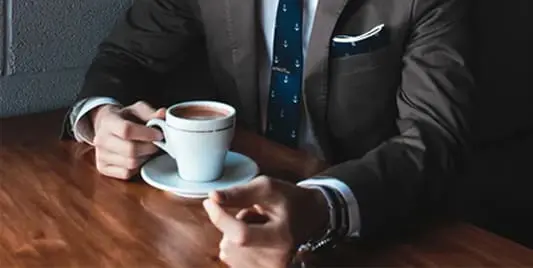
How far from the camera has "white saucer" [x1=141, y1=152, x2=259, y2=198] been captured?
1.03 m

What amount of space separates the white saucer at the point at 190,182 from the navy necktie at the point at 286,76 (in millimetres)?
214

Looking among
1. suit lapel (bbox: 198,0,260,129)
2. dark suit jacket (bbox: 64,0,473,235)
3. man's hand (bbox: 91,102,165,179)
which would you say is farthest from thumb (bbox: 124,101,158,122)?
suit lapel (bbox: 198,0,260,129)

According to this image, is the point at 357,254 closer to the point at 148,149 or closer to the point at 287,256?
the point at 287,256

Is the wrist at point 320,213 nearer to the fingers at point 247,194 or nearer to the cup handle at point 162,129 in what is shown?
the fingers at point 247,194

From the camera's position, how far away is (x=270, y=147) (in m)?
1.22

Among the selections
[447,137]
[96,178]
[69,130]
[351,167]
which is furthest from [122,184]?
[447,137]

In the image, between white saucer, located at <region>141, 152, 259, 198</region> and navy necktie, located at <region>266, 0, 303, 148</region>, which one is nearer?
white saucer, located at <region>141, 152, 259, 198</region>

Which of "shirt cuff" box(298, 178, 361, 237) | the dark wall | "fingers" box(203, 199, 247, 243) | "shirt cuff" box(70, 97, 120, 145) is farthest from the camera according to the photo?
the dark wall

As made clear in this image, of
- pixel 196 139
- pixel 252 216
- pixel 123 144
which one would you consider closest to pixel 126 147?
pixel 123 144

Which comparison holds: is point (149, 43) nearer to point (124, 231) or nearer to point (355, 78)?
point (355, 78)

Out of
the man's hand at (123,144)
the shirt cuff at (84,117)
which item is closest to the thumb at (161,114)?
the man's hand at (123,144)

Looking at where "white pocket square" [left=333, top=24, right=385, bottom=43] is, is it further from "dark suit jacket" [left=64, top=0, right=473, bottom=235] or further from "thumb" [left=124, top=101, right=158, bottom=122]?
"thumb" [left=124, top=101, right=158, bottom=122]

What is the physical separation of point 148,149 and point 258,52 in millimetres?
320

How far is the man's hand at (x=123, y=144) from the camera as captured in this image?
1.08 m
